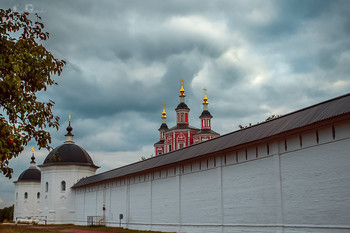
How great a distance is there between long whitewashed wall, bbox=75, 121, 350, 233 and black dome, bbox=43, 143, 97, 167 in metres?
21.2

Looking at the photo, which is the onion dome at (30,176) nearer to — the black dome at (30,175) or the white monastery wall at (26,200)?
the black dome at (30,175)

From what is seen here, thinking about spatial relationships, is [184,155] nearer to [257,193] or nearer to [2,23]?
[257,193]

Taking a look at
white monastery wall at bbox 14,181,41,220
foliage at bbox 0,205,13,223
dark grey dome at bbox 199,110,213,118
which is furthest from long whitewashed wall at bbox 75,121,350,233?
foliage at bbox 0,205,13,223

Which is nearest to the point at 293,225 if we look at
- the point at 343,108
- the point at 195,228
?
the point at 343,108

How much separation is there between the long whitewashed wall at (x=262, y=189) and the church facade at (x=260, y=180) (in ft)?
0.11

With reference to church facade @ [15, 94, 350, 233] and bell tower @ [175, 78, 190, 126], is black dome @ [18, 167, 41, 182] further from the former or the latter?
church facade @ [15, 94, 350, 233]

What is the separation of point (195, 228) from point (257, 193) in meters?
5.26

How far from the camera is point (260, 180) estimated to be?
17.2m

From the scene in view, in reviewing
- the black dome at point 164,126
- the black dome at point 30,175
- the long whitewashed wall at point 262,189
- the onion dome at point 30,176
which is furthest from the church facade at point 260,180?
the black dome at point 164,126

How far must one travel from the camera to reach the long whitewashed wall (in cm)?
1396

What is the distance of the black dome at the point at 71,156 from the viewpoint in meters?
46.6

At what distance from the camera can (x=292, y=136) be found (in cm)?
1586

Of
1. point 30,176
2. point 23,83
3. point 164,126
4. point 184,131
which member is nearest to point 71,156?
point 30,176

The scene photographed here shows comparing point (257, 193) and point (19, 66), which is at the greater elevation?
point (19, 66)
